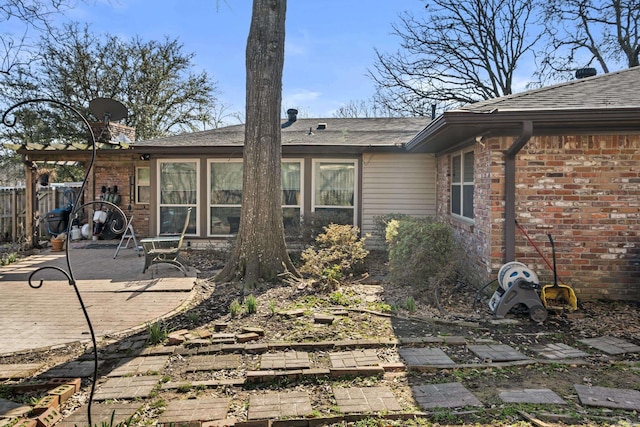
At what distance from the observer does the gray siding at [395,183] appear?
32.8ft

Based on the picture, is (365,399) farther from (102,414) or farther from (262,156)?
(262,156)

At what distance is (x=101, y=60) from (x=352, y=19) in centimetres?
1150

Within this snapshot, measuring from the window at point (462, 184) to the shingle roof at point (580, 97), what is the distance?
1.45 metres

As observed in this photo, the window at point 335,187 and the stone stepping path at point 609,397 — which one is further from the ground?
the window at point 335,187

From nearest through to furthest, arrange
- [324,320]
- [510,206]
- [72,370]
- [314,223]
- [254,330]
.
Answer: [72,370] < [254,330] < [324,320] < [510,206] < [314,223]

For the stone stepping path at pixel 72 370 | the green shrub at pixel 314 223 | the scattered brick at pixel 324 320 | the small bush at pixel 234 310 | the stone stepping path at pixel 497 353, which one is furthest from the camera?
the green shrub at pixel 314 223

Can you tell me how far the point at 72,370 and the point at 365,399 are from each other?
7.94 ft

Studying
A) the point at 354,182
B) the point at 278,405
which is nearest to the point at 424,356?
the point at 278,405

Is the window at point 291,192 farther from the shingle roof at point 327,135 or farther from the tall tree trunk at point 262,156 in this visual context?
the tall tree trunk at point 262,156

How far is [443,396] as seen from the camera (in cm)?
289

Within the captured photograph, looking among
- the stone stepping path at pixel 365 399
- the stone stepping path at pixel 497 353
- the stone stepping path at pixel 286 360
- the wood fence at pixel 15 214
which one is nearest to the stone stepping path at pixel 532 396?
the stone stepping path at pixel 497 353

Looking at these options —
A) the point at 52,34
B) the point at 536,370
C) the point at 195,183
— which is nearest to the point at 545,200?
the point at 536,370

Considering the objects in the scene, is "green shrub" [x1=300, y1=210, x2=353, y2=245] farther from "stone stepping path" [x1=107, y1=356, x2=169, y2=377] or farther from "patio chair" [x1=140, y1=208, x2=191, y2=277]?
"stone stepping path" [x1=107, y1=356, x2=169, y2=377]

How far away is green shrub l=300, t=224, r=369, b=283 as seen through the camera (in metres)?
6.16
